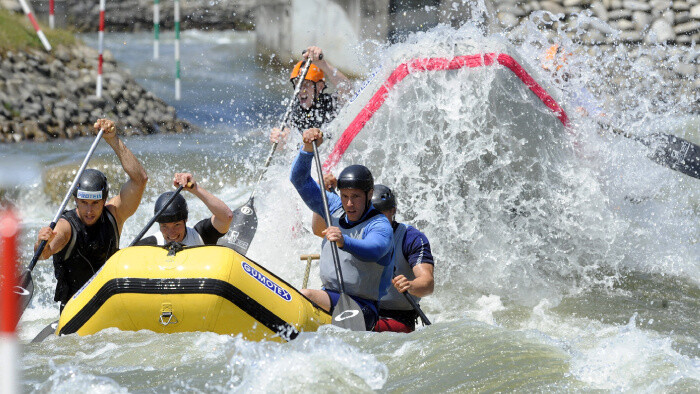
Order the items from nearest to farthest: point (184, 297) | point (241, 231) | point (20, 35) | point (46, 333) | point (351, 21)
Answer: point (184, 297), point (46, 333), point (241, 231), point (20, 35), point (351, 21)

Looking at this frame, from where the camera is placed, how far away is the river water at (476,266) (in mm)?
3955

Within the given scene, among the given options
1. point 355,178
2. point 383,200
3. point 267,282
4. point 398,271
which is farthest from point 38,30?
point 267,282

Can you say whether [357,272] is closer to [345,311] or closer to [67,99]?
[345,311]

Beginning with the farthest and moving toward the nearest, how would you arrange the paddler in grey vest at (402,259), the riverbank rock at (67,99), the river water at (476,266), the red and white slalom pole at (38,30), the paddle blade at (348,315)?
the red and white slalom pole at (38,30), the riverbank rock at (67,99), the paddler in grey vest at (402,259), the paddle blade at (348,315), the river water at (476,266)

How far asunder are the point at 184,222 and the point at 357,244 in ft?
3.51

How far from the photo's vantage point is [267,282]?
14.4ft

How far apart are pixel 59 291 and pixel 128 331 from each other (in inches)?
41.3

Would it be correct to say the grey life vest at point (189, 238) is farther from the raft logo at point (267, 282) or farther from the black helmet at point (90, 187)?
the raft logo at point (267, 282)

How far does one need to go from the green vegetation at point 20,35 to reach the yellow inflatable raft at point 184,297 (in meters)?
9.77

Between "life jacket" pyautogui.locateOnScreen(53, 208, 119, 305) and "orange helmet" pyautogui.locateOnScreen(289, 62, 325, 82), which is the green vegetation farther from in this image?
"life jacket" pyautogui.locateOnScreen(53, 208, 119, 305)

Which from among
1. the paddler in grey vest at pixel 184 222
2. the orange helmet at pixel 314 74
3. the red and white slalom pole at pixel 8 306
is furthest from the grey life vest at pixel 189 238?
the red and white slalom pole at pixel 8 306

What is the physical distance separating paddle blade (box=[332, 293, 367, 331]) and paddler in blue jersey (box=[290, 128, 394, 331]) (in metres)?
0.14

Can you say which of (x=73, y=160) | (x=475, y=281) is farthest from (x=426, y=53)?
(x=73, y=160)

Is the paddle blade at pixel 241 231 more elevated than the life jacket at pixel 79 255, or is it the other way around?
the life jacket at pixel 79 255
